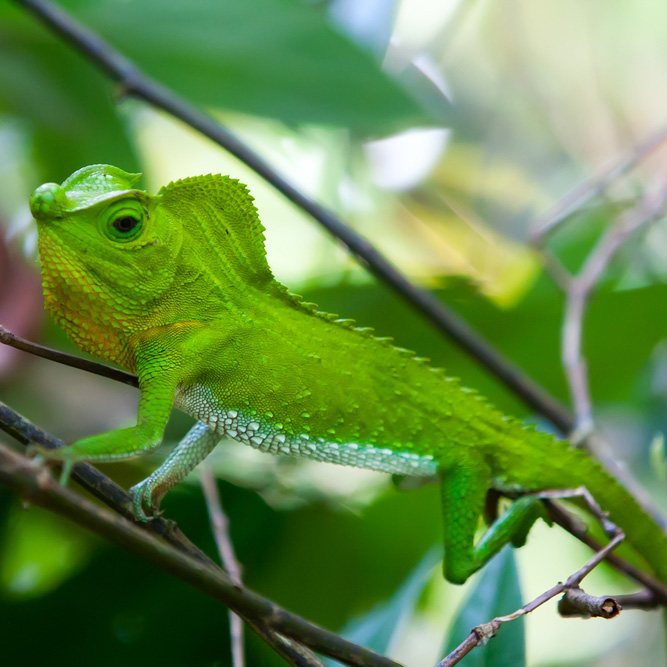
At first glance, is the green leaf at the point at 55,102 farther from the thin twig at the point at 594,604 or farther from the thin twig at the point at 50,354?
the thin twig at the point at 594,604

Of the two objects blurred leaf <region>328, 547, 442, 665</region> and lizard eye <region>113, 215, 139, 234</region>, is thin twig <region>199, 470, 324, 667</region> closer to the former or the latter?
blurred leaf <region>328, 547, 442, 665</region>

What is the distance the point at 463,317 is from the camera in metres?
1.75

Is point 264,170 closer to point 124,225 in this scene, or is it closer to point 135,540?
point 124,225

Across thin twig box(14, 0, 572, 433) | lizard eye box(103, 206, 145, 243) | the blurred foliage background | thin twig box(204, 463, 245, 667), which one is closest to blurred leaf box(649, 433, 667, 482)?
the blurred foliage background

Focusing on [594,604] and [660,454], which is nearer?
[594,604]

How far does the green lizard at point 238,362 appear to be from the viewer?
862 millimetres

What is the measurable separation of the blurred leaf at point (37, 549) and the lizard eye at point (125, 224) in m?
0.62

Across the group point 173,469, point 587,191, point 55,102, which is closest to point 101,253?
point 173,469

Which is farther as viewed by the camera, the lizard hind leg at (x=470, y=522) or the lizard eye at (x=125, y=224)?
the lizard hind leg at (x=470, y=522)

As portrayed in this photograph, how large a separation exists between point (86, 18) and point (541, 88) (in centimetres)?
203

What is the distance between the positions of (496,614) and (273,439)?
457 millimetres

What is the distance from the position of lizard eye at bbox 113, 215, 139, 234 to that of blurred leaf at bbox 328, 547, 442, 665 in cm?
79

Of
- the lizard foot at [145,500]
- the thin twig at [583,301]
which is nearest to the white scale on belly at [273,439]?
the lizard foot at [145,500]

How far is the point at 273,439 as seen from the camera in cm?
97
